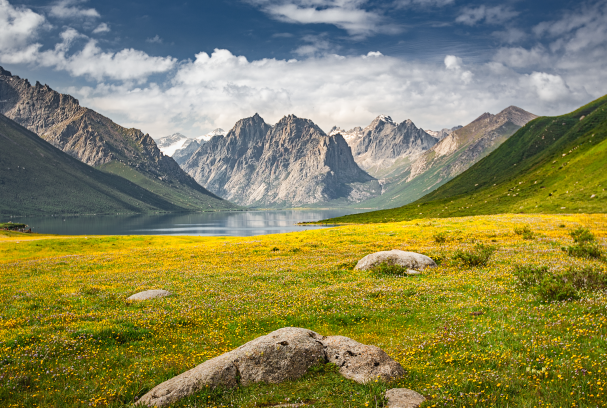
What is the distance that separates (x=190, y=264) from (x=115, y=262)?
34.4 feet

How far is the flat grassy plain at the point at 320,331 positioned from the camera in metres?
8.96

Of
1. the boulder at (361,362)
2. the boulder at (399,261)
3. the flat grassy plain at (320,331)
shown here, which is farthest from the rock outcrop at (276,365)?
the boulder at (399,261)

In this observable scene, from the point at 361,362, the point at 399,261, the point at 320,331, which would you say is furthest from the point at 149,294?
the point at 399,261

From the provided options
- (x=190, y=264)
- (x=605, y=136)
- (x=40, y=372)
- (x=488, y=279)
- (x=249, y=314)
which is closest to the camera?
(x=40, y=372)

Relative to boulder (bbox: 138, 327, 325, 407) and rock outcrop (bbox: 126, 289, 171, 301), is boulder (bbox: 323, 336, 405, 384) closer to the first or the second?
boulder (bbox: 138, 327, 325, 407)

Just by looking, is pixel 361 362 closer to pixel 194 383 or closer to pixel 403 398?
pixel 403 398

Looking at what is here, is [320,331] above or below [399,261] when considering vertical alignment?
below

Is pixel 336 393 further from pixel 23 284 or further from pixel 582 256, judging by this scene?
pixel 23 284

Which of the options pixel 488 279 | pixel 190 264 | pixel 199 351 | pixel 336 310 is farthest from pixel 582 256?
pixel 190 264

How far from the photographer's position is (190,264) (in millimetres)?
35500

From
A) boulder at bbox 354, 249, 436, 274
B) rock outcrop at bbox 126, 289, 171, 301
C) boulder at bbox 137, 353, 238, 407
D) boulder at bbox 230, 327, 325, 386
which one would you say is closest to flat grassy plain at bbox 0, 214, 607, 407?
boulder at bbox 137, 353, 238, 407

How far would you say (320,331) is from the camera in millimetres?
14516

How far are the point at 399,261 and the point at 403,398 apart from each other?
738 inches

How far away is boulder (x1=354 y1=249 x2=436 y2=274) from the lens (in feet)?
85.6
